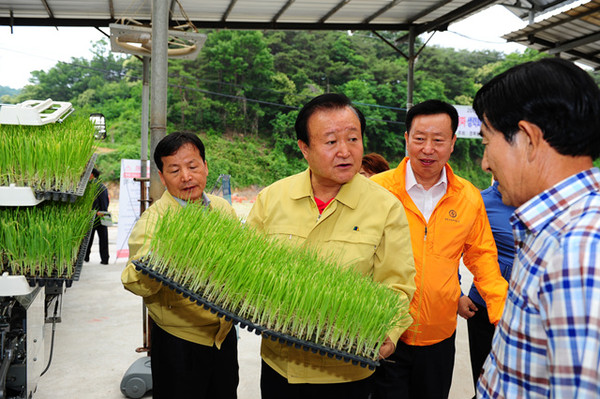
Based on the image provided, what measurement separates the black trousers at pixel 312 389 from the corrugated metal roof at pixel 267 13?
5.19m

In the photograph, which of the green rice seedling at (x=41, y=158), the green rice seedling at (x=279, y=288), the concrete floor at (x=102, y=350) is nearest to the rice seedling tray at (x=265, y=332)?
the green rice seedling at (x=279, y=288)

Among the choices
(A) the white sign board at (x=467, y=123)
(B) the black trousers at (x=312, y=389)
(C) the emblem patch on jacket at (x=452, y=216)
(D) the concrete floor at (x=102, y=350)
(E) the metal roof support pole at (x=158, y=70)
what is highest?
(A) the white sign board at (x=467, y=123)

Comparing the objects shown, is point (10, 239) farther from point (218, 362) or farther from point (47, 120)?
point (218, 362)

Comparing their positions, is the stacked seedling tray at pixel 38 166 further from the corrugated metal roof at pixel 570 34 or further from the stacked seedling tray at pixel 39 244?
the corrugated metal roof at pixel 570 34

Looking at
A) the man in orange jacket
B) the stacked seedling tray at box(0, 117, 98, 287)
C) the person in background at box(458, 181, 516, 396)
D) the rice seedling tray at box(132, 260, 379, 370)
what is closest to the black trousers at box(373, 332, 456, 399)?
the man in orange jacket

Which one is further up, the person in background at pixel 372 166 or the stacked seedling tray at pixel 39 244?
the person in background at pixel 372 166

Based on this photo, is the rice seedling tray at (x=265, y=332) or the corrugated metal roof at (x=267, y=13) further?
the corrugated metal roof at (x=267, y=13)

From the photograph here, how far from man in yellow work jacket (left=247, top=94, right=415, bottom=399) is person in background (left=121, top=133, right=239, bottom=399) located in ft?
1.31

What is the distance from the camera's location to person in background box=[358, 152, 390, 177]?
3.19m

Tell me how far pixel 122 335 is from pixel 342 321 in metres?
3.76

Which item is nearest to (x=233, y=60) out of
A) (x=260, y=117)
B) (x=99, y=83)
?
(x=260, y=117)

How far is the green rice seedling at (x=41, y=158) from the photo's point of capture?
1775 mm

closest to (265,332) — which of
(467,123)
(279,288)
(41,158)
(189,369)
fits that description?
(279,288)

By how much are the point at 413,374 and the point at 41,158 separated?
1.76 m
